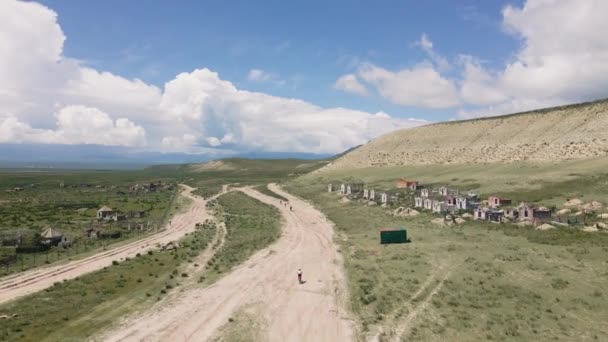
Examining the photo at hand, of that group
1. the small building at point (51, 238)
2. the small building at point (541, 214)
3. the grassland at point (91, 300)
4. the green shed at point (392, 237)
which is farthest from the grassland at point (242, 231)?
the small building at point (541, 214)

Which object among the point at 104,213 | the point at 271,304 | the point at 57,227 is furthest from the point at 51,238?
the point at 271,304

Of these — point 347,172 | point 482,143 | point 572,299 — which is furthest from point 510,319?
point 347,172

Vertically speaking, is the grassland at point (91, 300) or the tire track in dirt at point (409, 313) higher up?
the tire track in dirt at point (409, 313)

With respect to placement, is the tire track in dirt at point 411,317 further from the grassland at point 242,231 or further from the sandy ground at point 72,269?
the sandy ground at point 72,269

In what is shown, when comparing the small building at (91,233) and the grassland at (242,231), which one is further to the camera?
the small building at (91,233)

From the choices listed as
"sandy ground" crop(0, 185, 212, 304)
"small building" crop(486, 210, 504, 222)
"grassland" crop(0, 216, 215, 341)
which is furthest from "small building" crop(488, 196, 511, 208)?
"sandy ground" crop(0, 185, 212, 304)

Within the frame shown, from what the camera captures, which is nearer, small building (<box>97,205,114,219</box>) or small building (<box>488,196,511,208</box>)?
small building (<box>488,196,511,208</box>)

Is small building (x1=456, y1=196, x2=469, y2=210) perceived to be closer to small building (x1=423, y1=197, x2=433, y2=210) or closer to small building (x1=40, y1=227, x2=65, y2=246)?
small building (x1=423, y1=197, x2=433, y2=210)
